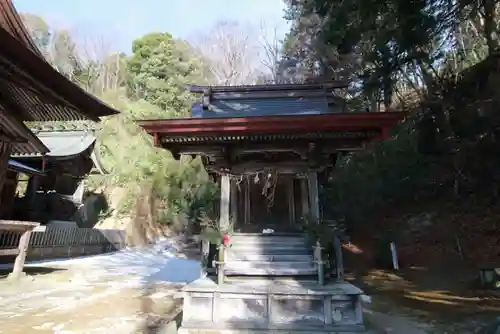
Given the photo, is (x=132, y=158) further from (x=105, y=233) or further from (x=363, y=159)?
(x=363, y=159)

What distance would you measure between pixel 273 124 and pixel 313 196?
1.79 metres

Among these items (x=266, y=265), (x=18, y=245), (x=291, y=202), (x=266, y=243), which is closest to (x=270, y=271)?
(x=266, y=265)

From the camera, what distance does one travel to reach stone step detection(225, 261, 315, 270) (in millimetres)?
6152

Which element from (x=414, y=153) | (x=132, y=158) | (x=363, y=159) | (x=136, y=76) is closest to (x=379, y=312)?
(x=414, y=153)

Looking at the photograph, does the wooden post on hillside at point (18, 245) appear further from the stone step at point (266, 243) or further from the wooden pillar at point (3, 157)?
the stone step at point (266, 243)

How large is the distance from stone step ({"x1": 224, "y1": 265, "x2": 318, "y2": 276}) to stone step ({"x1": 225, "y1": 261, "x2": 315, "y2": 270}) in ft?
0.16

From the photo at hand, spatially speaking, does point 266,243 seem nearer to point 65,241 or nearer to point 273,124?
point 273,124

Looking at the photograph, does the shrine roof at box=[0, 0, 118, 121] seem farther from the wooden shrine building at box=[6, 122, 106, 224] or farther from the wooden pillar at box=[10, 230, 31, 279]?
the wooden shrine building at box=[6, 122, 106, 224]

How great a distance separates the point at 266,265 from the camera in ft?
20.4

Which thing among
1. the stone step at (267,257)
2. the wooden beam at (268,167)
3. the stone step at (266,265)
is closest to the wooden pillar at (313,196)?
the wooden beam at (268,167)

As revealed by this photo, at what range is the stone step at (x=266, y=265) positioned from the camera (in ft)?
20.2

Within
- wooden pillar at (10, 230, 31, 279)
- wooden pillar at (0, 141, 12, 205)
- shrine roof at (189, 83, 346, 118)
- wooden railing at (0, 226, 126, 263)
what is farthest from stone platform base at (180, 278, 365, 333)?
wooden railing at (0, 226, 126, 263)

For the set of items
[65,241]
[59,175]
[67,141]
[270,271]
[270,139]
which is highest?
[67,141]

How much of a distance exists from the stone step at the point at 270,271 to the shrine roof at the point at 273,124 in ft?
8.19
